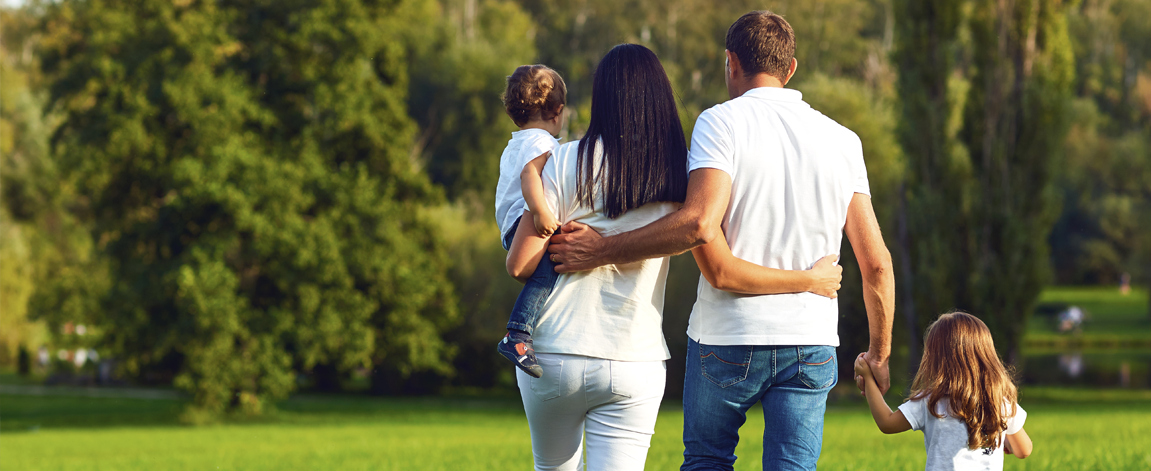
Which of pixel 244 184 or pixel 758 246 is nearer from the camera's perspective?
pixel 758 246

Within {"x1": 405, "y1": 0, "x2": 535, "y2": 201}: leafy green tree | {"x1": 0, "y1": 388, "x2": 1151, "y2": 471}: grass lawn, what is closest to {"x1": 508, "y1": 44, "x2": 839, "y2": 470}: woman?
{"x1": 0, "y1": 388, "x2": 1151, "y2": 471}: grass lawn

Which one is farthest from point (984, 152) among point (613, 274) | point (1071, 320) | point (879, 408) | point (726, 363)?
point (1071, 320)

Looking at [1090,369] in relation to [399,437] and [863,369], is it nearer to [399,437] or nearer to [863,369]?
[399,437]

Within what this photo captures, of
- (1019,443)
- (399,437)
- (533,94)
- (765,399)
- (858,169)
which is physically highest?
(533,94)

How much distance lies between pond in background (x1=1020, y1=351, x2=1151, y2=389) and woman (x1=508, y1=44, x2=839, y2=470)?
28979 millimetres

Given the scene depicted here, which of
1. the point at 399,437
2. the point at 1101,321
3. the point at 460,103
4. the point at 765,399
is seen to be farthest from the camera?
the point at 1101,321

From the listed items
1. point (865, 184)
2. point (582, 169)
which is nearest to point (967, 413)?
point (865, 184)

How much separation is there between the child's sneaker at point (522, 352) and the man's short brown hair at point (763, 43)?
1050 millimetres

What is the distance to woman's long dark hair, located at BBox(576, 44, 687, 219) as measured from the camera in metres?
2.88

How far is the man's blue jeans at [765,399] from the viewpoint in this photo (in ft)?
9.54

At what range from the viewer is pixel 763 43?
2992 millimetres

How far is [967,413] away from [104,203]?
25008mm

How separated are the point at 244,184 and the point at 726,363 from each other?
72.7 feet

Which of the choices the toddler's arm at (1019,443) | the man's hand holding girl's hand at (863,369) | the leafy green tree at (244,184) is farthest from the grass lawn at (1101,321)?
the man's hand holding girl's hand at (863,369)
